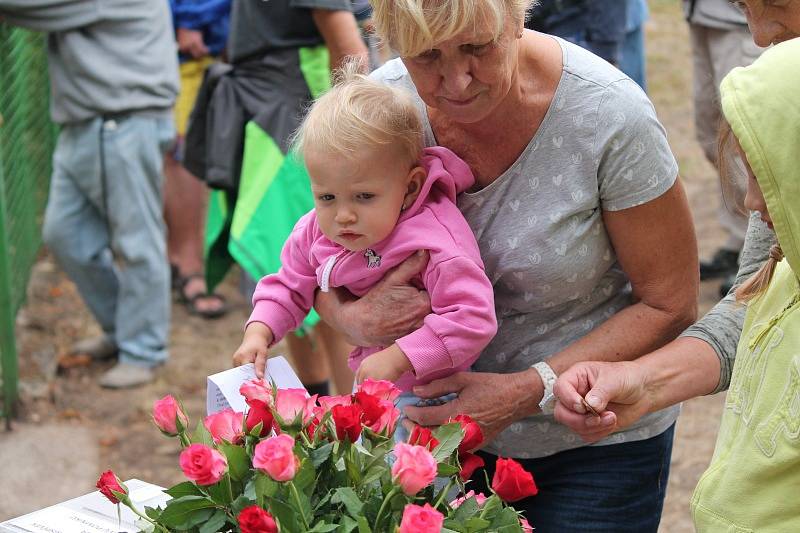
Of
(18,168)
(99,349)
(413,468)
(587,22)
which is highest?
(413,468)

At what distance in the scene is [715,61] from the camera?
15.8 ft

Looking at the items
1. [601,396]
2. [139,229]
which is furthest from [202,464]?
[139,229]

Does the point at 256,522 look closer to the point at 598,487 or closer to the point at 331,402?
the point at 331,402

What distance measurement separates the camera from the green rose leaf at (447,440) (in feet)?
5.05

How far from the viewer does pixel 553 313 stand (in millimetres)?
2100

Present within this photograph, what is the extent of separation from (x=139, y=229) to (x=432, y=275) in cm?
315

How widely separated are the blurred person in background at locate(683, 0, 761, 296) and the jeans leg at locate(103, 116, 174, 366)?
2321 mm

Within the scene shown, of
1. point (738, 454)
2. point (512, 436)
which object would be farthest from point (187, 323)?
point (738, 454)

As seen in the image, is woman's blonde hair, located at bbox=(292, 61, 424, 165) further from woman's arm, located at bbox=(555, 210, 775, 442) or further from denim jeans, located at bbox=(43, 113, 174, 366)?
denim jeans, located at bbox=(43, 113, 174, 366)

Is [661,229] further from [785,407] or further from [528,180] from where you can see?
[785,407]

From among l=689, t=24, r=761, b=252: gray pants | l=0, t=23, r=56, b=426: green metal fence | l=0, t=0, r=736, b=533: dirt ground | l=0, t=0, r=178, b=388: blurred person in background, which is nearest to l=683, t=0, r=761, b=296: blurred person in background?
l=689, t=24, r=761, b=252: gray pants

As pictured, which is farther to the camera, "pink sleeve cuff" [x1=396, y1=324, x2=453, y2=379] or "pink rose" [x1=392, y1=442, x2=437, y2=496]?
"pink sleeve cuff" [x1=396, y1=324, x2=453, y2=379]

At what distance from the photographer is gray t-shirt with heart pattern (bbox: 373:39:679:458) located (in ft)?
6.35

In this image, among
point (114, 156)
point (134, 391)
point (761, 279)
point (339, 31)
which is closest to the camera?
point (761, 279)
